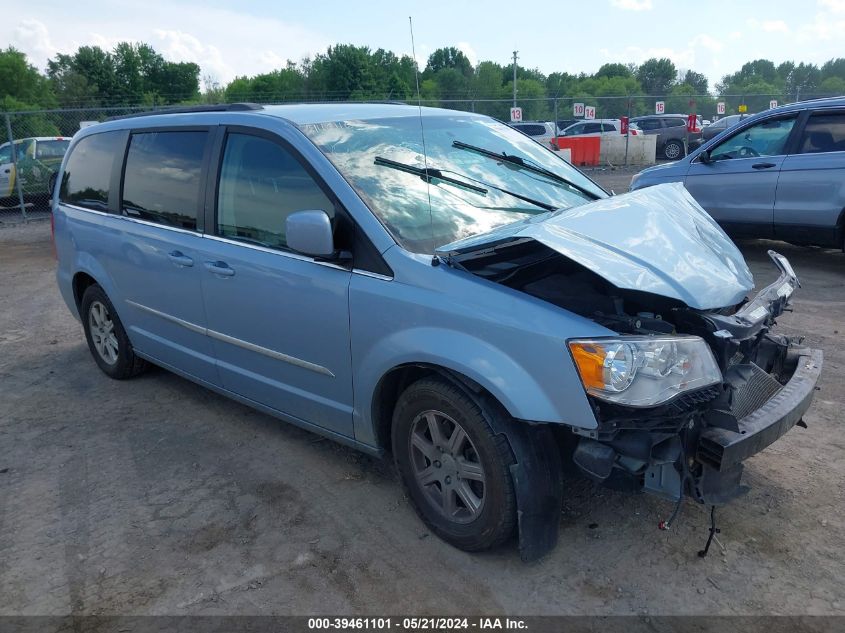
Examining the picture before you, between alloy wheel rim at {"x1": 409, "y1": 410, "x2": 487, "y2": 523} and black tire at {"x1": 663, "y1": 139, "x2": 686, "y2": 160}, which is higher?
black tire at {"x1": 663, "y1": 139, "x2": 686, "y2": 160}

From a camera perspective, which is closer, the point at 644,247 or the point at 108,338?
the point at 644,247

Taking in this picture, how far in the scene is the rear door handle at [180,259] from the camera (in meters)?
4.17

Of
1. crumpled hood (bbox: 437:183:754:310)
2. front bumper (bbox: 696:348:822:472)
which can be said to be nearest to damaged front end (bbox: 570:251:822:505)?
front bumper (bbox: 696:348:822:472)

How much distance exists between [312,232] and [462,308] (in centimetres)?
80

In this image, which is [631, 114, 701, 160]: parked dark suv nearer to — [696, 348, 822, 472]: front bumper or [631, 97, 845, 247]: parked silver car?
[631, 97, 845, 247]: parked silver car

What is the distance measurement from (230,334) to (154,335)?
1.04m

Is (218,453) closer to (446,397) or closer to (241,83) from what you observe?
(446,397)

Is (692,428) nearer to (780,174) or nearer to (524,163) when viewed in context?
(524,163)

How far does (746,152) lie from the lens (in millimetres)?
8609

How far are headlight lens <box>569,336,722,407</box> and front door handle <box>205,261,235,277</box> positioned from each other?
207cm

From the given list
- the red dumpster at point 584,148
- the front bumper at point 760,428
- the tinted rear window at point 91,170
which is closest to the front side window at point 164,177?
the tinted rear window at point 91,170

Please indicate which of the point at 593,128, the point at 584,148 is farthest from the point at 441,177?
the point at 593,128

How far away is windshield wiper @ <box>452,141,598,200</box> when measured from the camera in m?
4.06

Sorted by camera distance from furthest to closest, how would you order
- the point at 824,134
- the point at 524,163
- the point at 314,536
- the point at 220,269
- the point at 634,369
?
the point at 824,134 < the point at 524,163 < the point at 220,269 < the point at 314,536 < the point at 634,369
